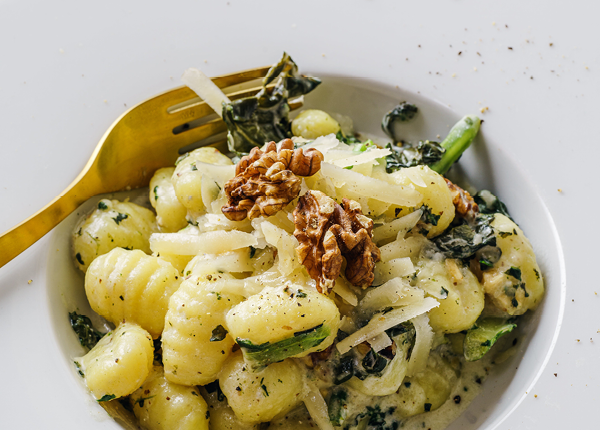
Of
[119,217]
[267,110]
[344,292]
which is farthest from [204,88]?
[344,292]

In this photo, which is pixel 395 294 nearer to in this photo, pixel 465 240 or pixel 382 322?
pixel 382 322

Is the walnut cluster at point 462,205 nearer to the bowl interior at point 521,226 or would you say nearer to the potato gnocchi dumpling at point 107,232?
the bowl interior at point 521,226

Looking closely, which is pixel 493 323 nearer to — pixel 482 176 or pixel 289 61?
pixel 482 176

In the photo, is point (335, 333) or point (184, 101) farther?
point (184, 101)

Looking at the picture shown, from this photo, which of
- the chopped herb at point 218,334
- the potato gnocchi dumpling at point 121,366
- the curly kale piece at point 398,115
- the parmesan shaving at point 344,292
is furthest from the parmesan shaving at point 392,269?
the curly kale piece at point 398,115

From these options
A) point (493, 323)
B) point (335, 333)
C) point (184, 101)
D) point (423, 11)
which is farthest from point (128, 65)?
point (493, 323)

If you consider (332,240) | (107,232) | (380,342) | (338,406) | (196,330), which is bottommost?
(338,406)
